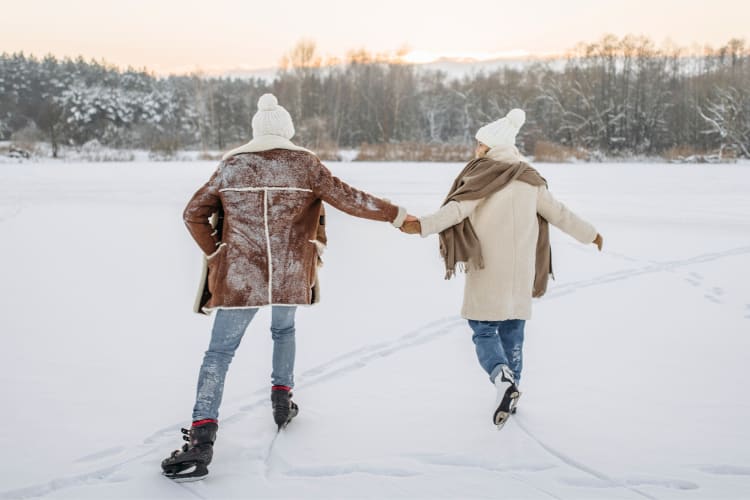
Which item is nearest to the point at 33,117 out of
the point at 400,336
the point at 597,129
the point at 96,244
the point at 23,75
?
the point at 23,75

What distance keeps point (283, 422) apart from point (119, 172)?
68.1 ft

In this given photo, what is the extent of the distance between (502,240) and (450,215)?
30cm

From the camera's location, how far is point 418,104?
193ft

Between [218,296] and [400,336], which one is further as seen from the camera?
[400,336]

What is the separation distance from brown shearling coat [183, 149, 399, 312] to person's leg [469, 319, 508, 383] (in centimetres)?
96

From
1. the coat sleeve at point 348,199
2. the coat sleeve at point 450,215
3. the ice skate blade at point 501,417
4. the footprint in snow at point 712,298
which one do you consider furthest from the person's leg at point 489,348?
the footprint in snow at point 712,298

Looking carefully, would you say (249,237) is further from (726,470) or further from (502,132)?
(726,470)

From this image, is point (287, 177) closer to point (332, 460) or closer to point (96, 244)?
point (332, 460)

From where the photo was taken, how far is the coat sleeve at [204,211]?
2900 millimetres

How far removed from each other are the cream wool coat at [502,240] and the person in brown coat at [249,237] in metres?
0.68

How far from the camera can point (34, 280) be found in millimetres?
6863

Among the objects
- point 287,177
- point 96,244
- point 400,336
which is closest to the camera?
point 287,177

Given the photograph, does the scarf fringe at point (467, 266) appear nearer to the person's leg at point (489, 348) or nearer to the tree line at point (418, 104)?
the person's leg at point (489, 348)

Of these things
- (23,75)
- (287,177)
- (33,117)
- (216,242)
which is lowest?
(216,242)
